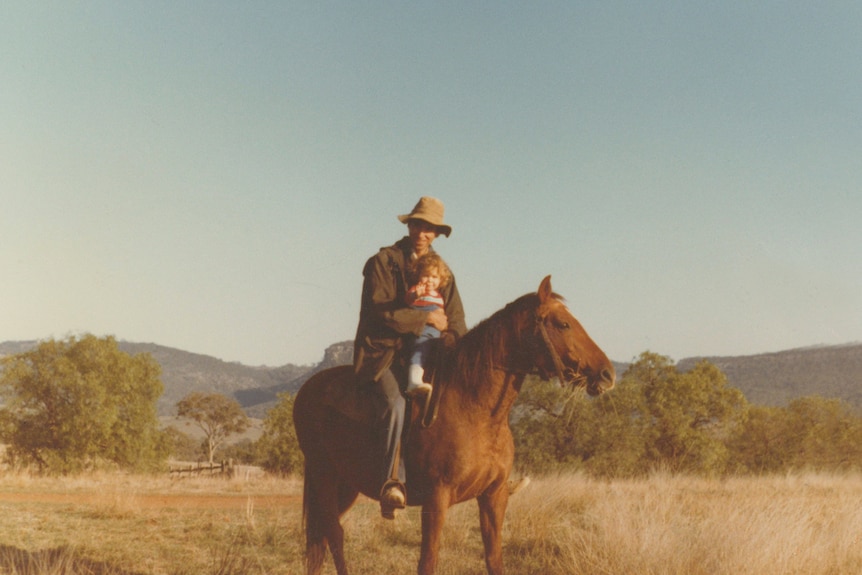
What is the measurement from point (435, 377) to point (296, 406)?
2371 mm

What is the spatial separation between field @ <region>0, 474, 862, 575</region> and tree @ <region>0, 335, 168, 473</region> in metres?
20.4

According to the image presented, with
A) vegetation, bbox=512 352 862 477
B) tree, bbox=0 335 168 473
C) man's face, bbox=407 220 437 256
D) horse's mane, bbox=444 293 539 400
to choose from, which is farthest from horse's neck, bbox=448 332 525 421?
tree, bbox=0 335 168 473

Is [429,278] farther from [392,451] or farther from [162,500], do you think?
[162,500]

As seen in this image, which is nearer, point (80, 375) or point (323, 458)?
point (323, 458)

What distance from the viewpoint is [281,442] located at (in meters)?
30.2

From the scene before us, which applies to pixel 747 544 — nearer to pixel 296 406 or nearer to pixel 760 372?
pixel 296 406

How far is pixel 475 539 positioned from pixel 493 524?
4189 mm

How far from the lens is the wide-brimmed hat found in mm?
5352

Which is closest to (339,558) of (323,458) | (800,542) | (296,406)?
(323,458)

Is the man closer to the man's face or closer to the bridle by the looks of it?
the man's face

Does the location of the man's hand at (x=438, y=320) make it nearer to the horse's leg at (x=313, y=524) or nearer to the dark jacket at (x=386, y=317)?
the dark jacket at (x=386, y=317)

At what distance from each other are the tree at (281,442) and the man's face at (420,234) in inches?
1014

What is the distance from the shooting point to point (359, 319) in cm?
532

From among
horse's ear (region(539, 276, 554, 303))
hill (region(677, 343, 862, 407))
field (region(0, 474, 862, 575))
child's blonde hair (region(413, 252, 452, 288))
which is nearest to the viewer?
horse's ear (region(539, 276, 554, 303))
